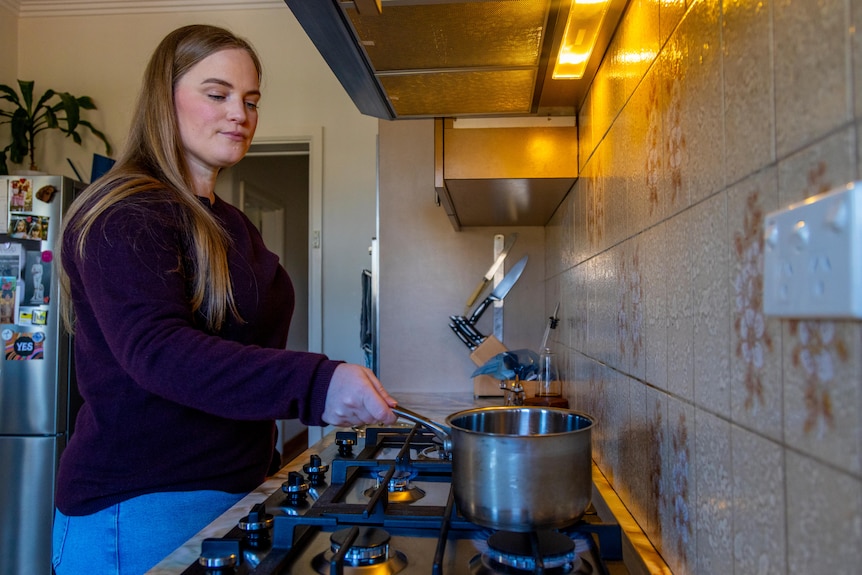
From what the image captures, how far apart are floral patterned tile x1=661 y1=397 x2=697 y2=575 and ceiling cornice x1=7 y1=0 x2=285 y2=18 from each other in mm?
3125

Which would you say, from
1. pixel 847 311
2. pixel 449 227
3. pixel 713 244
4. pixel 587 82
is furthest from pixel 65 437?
pixel 847 311

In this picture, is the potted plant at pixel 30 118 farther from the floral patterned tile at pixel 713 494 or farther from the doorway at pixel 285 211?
the floral patterned tile at pixel 713 494

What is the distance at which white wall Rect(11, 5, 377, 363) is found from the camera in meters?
3.18

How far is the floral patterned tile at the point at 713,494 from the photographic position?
50 cm

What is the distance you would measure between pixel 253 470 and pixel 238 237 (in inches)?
15.1

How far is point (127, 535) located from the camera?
2.87ft

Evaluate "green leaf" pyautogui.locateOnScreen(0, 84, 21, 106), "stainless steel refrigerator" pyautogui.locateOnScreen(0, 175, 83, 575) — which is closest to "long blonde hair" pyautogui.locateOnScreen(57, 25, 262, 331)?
"stainless steel refrigerator" pyautogui.locateOnScreen(0, 175, 83, 575)

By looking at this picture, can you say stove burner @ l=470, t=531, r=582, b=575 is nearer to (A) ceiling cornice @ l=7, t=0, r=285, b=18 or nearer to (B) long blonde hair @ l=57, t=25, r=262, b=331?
(B) long blonde hair @ l=57, t=25, r=262, b=331

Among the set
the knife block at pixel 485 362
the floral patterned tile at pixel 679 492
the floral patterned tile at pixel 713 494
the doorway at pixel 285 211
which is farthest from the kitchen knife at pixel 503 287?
the doorway at pixel 285 211

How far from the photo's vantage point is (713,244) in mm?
Answer: 522

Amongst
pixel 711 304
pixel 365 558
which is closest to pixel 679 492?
pixel 711 304

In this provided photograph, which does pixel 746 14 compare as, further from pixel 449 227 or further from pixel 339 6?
pixel 449 227

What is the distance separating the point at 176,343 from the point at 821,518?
672 millimetres

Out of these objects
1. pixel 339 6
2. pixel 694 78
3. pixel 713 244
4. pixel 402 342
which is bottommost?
pixel 402 342
